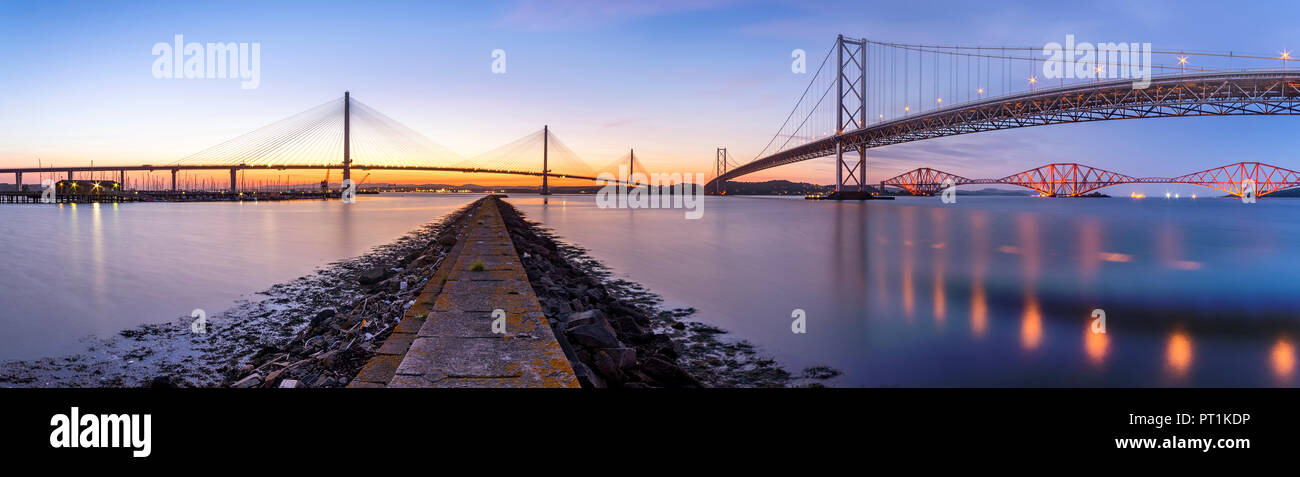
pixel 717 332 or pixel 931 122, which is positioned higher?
pixel 931 122

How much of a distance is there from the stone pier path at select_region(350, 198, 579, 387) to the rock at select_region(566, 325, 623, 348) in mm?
303

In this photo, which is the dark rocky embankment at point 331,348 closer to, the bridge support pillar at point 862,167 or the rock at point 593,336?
the rock at point 593,336

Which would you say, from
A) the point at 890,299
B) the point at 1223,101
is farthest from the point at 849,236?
the point at 1223,101

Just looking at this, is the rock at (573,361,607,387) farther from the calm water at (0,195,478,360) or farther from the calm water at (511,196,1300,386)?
the calm water at (0,195,478,360)

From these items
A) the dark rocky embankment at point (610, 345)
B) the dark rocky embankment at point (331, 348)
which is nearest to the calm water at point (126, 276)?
the dark rocky embankment at point (331, 348)

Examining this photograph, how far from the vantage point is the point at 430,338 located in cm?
399

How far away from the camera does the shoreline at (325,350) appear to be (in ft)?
13.9

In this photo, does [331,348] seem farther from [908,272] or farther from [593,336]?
[908,272]

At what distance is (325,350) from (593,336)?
8.31 ft

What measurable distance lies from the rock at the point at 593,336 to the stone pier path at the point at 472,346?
0.99ft

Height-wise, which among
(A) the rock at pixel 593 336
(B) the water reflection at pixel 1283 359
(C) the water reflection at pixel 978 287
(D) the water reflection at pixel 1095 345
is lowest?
(B) the water reflection at pixel 1283 359
